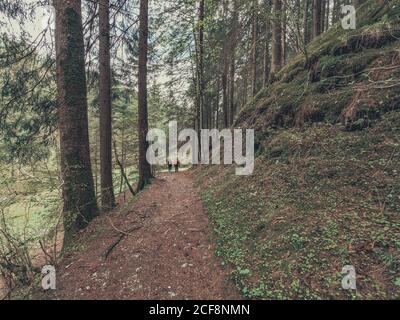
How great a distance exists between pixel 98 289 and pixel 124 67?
26.0ft

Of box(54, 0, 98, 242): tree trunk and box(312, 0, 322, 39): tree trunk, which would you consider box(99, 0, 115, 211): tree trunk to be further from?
box(312, 0, 322, 39): tree trunk

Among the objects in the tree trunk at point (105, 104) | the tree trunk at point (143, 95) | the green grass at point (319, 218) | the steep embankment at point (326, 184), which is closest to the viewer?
the green grass at point (319, 218)

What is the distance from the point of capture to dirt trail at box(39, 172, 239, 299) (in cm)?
358

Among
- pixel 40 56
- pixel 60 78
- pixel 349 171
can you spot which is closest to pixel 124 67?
pixel 40 56

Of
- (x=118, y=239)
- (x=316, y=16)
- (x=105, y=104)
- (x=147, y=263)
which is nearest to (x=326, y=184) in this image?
(x=147, y=263)

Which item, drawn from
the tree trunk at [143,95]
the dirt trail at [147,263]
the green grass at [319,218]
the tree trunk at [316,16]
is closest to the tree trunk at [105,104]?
the dirt trail at [147,263]

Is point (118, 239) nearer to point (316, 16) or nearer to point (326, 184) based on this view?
point (326, 184)

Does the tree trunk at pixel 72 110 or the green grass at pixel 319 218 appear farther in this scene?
the tree trunk at pixel 72 110

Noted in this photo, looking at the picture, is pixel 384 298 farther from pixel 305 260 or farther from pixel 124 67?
pixel 124 67

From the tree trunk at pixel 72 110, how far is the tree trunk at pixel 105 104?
168cm

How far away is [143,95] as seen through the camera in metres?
9.77

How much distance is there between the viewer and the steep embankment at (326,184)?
10.0ft

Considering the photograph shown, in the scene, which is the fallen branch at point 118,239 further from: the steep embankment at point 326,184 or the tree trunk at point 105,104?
the steep embankment at point 326,184
